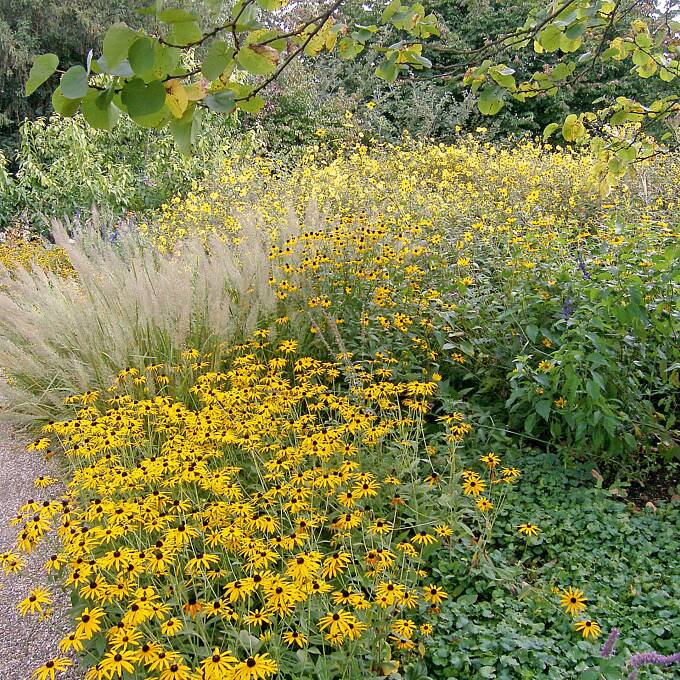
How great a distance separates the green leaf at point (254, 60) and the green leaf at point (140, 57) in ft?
0.80

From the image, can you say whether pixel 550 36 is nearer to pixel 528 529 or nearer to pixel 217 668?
pixel 528 529

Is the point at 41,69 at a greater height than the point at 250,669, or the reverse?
the point at 41,69

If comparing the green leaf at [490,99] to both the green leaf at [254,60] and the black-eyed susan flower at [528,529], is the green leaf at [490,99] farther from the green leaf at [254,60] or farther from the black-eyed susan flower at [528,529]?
the black-eyed susan flower at [528,529]

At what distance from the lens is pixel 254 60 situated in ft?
3.65

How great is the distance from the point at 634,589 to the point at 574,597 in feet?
2.16

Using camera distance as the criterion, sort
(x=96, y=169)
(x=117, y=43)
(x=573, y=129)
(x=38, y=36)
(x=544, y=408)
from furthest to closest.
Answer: (x=38, y=36) < (x=96, y=169) < (x=544, y=408) < (x=573, y=129) < (x=117, y=43)

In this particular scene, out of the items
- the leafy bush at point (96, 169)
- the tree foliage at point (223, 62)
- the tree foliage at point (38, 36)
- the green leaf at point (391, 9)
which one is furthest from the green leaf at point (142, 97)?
the tree foliage at point (38, 36)

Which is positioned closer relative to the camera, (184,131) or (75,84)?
(75,84)

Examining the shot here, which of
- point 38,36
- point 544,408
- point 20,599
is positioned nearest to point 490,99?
point 544,408

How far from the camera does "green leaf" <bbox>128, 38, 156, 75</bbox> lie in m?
0.88

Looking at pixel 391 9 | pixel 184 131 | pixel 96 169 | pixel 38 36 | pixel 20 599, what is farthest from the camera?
pixel 38 36

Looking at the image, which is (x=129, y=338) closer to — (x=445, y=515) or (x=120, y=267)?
(x=120, y=267)

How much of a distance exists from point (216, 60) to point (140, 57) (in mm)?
170

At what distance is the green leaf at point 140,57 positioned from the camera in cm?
88
